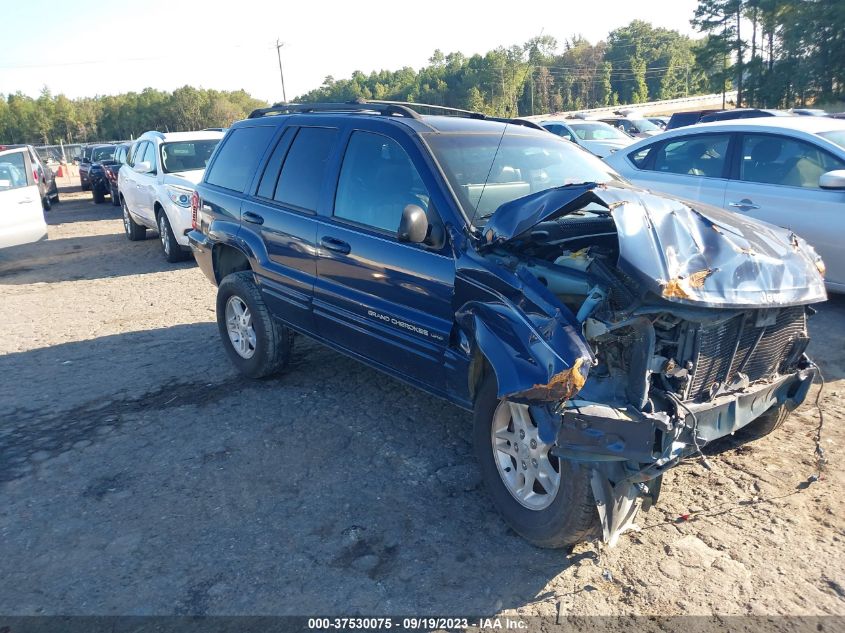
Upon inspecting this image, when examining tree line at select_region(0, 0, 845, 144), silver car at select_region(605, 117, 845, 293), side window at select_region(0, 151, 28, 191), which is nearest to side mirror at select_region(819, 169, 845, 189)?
silver car at select_region(605, 117, 845, 293)

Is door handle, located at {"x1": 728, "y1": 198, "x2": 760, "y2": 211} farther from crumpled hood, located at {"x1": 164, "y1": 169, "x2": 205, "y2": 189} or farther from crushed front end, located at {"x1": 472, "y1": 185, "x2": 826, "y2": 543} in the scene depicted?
crumpled hood, located at {"x1": 164, "y1": 169, "x2": 205, "y2": 189}

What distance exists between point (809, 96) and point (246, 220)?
5365 cm

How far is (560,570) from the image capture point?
10.0 feet

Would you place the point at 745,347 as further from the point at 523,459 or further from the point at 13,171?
the point at 13,171

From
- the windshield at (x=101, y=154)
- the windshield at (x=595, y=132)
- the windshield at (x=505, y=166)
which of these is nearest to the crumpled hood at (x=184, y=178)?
the windshield at (x=505, y=166)

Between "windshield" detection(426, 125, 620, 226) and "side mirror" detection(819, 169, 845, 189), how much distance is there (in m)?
2.24

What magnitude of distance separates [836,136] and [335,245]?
16.5ft

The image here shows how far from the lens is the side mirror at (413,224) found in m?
3.50

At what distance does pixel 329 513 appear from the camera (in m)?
3.56

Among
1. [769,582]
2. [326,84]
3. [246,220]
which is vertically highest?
[326,84]

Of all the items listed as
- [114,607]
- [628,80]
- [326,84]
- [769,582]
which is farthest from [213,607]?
[628,80]

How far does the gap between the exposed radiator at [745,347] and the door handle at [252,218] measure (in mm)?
3317

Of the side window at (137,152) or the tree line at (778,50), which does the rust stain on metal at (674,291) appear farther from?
the tree line at (778,50)

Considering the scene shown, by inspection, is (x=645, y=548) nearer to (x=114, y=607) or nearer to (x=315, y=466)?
(x=315, y=466)
